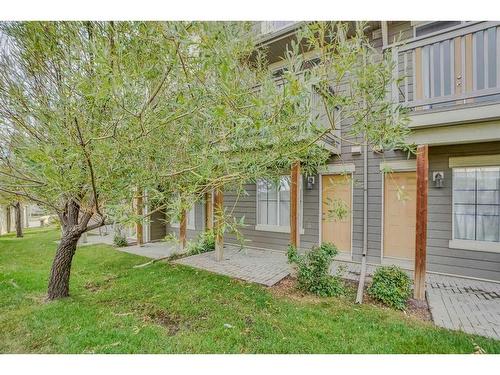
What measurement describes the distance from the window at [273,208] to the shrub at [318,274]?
2617 millimetres

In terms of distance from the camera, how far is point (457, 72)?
147 inches

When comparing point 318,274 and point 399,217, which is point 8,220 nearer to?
point 318,274

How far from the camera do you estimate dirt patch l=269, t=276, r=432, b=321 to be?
3.36 metres

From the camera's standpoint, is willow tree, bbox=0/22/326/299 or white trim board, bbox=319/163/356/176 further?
white trim board, bbox=319/163/356/176

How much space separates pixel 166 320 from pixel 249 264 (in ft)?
9.07

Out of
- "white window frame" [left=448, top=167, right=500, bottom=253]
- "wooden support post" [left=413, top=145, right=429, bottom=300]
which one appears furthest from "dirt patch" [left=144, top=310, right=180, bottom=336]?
"white window frame" [left=448, top=167, right=500, bottom=253]

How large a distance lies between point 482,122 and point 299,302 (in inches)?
149

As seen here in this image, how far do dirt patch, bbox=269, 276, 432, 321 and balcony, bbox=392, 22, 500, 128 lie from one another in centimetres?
274

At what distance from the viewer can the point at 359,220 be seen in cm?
568

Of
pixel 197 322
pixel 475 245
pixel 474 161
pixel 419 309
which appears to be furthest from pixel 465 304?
pixel 197 322

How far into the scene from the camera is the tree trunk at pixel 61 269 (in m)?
3.70

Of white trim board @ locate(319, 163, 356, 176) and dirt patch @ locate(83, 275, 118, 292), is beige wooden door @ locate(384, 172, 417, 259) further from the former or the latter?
dirt patch @ locate(83, 275, 118, 292)
